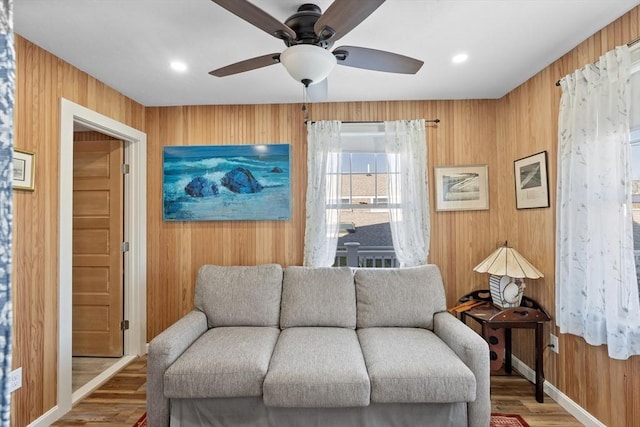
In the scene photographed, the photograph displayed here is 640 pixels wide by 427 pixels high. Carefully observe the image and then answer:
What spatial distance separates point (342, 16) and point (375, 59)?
48 cm

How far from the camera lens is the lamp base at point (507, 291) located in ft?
8.57

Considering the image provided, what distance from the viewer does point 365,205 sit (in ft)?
10.8

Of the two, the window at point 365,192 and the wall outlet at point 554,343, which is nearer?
the wall outlet at point 554,343

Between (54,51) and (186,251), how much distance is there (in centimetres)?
187

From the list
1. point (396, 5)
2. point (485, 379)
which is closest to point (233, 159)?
point (396, 5)

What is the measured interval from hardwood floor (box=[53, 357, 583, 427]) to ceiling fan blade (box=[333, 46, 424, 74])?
7.97 ft

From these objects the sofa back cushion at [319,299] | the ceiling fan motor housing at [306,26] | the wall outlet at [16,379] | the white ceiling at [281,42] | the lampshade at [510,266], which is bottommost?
the wall outlet at [16,379]

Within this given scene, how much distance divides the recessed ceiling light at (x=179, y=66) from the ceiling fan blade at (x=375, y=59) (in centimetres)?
132

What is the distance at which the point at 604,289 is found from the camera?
195 centimetres

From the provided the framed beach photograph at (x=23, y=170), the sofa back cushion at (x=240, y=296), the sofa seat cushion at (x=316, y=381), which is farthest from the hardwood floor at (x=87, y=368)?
the sofa seat cushion at (x=316, y=381)

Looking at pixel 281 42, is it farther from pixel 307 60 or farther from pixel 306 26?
pixel 307 60

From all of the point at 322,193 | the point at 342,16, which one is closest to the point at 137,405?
the point at 322,193

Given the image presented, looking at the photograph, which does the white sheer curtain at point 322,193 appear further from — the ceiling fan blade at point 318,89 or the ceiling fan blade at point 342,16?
the ceiling fan blade at point 342,16

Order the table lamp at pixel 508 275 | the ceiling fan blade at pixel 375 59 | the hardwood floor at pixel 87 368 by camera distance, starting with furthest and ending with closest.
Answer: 1. the hardwood floor at pixel 87 368
2. the table lamp at pixel 508 275
3. the ceiling fan blade at pixel 375 59
